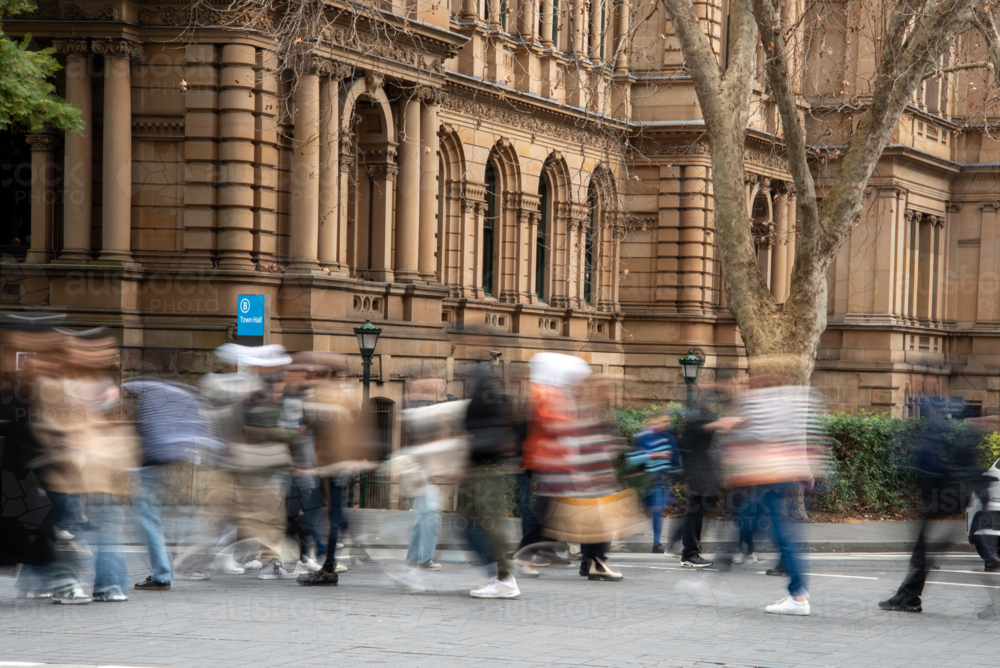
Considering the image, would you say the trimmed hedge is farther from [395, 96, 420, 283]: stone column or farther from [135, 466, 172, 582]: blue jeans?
[135, 466, 172, 582]: blue jeans

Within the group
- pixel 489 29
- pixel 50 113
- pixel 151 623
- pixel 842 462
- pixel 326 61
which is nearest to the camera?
pixel 151 623

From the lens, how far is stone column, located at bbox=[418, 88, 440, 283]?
27.0m

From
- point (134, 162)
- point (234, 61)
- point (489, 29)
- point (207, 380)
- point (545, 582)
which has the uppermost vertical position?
point (489, 29)

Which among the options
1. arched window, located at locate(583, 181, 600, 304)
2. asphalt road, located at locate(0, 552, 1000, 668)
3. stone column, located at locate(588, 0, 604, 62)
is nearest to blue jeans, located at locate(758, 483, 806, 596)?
asphalt road, located at locate(0, 552, 1000, 668)

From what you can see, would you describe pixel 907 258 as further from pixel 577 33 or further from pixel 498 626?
pixel 498 626

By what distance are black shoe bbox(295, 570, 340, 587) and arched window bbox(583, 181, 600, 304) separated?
24337 mm

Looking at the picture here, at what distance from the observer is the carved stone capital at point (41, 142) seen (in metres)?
23.0

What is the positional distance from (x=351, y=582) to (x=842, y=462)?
1137 cm

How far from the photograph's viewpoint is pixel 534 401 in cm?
1156

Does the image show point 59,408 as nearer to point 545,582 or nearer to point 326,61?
point 545,582

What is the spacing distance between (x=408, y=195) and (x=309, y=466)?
14.7 m

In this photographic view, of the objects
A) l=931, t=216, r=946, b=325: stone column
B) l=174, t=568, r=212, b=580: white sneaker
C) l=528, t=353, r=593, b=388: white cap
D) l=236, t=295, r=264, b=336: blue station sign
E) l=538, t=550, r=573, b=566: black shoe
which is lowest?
l=538, t=550, r=573, b=566: black shoe

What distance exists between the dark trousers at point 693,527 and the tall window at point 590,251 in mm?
21683

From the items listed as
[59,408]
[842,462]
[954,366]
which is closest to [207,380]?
[59,408]
